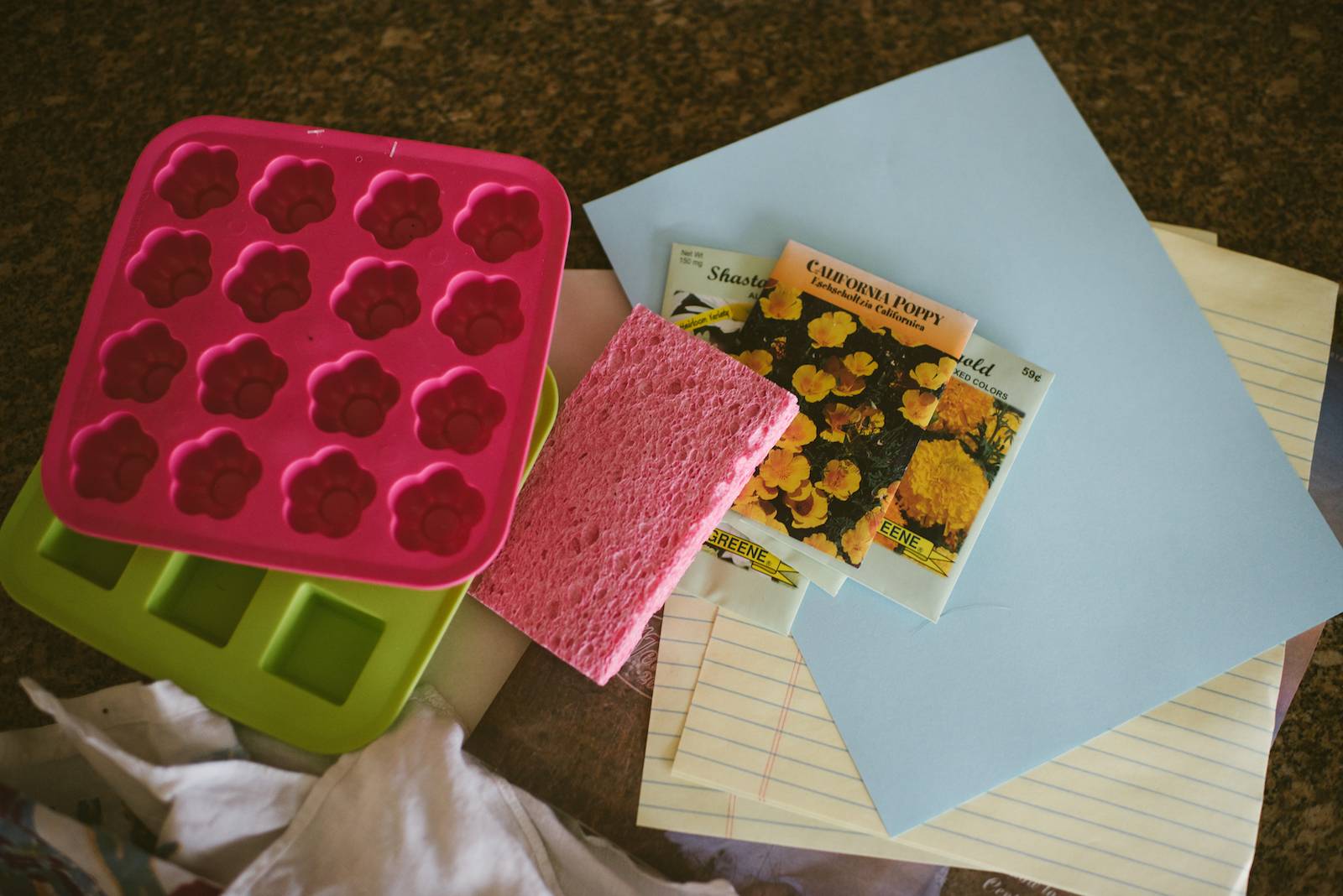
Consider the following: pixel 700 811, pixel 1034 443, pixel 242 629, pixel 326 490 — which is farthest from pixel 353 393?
pixel 1034 443

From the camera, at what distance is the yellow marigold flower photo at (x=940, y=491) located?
0.63 meters

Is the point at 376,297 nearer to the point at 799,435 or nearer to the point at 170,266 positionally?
the point at 170,266

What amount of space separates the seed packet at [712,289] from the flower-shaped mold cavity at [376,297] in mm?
210

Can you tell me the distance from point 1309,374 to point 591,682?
2.16ft

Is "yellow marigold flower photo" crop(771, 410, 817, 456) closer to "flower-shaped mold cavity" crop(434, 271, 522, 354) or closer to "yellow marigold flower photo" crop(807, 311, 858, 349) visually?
"yellow marigold flower photo" crop(807, 311, 858, 349)

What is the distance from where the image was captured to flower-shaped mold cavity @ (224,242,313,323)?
0.55 m

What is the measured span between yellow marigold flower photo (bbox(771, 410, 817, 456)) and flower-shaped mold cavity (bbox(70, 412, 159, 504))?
0.44 m

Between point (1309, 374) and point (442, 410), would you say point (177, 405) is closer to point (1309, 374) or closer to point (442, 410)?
point (442, 410)

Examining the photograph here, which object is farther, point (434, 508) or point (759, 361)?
point (759, 361)

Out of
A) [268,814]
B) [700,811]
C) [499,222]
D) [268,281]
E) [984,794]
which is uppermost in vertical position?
[499,222]

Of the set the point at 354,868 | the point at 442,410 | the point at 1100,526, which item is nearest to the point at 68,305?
the point at 442,410

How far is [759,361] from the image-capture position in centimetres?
65

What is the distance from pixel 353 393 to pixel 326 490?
0.07 m

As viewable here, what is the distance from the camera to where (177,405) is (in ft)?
1.71
